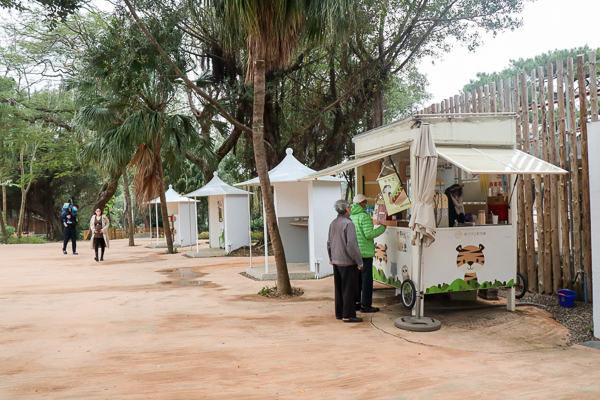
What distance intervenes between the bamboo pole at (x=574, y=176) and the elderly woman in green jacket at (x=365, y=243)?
3010 mm

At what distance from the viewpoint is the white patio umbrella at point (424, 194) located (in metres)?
6.17

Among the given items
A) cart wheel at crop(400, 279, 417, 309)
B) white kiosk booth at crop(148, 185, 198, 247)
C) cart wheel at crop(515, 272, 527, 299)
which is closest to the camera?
cart wheel at crop(400, 279, 417, 309)

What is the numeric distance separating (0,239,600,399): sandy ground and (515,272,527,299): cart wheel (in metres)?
0.35

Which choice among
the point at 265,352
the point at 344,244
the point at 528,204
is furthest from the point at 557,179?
the point at 265,352

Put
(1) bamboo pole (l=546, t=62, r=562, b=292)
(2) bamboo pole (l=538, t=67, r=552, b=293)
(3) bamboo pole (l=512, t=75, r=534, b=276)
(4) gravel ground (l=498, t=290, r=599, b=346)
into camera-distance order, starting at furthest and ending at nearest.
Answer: (3) bamboo pole (l=512, t=75, r=534, b=276) < (2) bamboo pole (l=538, t=67, r=552, b=293) < (1) bamboo pole (l=546, t=62, r=562, b=292) < (4) gravel ground (l=498, t=290, r=599, b=346)

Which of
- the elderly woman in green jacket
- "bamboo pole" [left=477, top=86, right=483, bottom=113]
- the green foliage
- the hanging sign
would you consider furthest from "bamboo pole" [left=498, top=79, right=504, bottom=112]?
the green foliage

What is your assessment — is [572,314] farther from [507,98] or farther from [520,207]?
[507,98]

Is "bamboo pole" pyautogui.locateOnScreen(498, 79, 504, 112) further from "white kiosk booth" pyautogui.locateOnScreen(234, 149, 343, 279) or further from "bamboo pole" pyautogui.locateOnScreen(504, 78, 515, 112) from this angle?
"white kiosk booth" pyautogui.locateOnScreen(234, 149, 343, 279)

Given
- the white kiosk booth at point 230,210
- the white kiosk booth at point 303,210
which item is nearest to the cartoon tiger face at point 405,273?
the white kiosk booth at point 303,210

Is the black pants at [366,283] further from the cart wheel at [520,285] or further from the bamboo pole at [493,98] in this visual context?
the bamboo pole at [493,98]

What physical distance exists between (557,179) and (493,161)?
2.08 metres

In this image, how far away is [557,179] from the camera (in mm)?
7574

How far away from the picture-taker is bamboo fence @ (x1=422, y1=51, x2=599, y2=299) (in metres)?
7.09

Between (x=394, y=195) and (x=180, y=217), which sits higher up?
(x=394, y=195)
